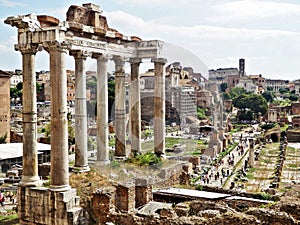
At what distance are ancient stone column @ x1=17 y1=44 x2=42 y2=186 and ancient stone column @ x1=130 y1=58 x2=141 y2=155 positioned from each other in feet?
19.6

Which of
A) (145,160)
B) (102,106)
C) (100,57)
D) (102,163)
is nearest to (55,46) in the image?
(100,57)

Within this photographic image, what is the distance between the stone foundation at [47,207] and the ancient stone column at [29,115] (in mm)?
410

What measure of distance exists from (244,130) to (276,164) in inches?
1113

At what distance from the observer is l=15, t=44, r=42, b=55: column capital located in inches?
508

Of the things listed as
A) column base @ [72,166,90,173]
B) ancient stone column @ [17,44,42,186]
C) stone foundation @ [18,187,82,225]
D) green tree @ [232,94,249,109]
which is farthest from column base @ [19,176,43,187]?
green tree @ [232,94,249,109]

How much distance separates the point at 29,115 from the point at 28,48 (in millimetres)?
2010

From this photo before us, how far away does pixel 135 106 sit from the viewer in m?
18.4

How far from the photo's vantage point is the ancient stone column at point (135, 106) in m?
18.3

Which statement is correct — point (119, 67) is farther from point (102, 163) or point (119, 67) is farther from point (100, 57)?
point (102, 163)

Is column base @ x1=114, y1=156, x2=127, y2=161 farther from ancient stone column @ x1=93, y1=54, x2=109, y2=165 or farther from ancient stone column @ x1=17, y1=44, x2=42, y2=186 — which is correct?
ancient stone column @ x1=17, y1=44, x2=42, y2=186

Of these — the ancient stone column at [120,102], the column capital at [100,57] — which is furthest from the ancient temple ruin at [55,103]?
the ancient stone column at [120,102]

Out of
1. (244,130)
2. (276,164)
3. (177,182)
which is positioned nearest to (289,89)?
(244,130)

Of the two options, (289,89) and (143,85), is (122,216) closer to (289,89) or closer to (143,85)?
(143,85)

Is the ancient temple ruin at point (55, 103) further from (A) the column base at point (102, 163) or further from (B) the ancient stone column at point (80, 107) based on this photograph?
(A) the column base at point (102, 163)
